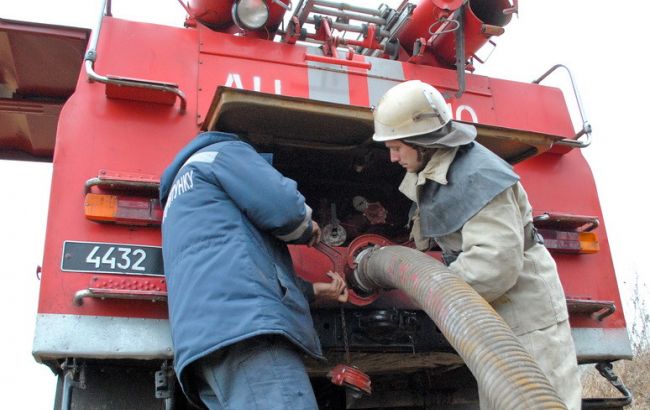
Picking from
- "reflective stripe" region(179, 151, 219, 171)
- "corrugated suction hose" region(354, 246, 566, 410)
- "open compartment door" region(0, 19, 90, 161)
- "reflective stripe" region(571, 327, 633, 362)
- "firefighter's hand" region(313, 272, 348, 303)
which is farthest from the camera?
"open compartment door" region(0, 19, 90, 161)

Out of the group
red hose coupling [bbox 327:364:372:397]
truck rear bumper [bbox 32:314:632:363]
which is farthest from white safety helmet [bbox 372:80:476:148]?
truck rear bumper [bbox 32:314:632:363]

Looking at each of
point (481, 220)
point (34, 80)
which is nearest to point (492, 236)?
point (481, 220)

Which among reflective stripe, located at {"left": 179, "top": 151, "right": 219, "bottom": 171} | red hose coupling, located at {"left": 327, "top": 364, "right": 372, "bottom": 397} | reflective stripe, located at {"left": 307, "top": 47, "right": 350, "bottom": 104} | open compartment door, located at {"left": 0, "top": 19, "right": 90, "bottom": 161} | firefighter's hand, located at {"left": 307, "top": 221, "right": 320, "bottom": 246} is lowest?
red hose coupling, located at {"left": 327, "top": 364, "right": 372, "bottom": 397}

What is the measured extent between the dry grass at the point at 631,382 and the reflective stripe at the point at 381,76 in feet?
18.3

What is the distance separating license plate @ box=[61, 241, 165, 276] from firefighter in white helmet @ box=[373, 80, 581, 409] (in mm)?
1030

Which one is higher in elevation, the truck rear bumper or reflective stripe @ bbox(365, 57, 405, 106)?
reflective stripe @ bbox(365, 57, 405, 106)

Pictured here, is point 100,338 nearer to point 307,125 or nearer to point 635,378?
point 307,125

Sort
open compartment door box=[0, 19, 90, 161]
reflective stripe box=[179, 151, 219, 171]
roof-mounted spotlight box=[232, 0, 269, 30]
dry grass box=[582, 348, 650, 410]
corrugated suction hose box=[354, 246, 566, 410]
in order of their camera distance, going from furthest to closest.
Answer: dry grass box=[582, 348, 650, 410] < open compartment door box=[0, 19, 90, 161] < roof-mounted spotlight box=[232, 0, 269, 30] < reflective stripe box=[179, 151, 219, 171] < corrugated suction hose box=[354, 246, 566, 410]

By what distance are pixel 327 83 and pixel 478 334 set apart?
5.39 ft

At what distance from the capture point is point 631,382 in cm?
823

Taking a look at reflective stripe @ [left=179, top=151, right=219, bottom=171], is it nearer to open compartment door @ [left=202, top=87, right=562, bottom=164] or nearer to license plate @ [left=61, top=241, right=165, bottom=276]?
open compartment door @ [left=202, top=87, right=562, bottom=164]

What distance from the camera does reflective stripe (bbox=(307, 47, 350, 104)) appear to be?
3.20 m

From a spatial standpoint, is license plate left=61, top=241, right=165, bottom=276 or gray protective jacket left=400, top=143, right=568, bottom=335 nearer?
gray protective jacket left=400, top=143, right=568, bottom=335

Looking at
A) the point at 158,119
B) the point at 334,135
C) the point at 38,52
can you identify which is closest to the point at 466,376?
the point at 334,135
